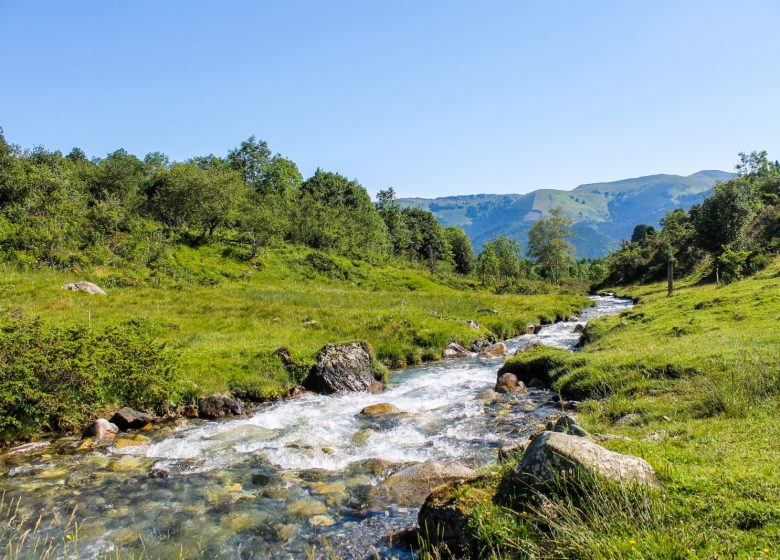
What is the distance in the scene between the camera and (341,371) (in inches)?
814

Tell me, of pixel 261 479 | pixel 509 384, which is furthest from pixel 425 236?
pixel 261 479

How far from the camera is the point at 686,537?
547cm

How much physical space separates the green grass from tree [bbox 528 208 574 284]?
83109 mm

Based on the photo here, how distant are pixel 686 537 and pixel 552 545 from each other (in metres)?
1.54

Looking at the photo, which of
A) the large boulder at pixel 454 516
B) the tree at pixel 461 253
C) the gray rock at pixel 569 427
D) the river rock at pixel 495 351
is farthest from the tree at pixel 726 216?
the large boulder at pixel 454 516

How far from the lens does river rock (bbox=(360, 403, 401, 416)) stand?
55.2ft

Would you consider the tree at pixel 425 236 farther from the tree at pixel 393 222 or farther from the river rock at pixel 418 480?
the river rock at pixel 418 480

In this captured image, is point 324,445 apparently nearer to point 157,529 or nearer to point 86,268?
point 157,529

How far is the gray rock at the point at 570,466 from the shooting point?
6.67 meters

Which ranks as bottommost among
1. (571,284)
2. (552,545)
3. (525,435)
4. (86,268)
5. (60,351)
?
(571,284)

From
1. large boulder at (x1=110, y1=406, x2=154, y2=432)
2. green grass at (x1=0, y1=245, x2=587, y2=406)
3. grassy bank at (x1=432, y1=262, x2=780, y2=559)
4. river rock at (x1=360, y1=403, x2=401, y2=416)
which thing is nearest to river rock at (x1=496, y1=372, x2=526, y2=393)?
grassy bank at (x1=432, y1=262, x2=780, y2=559)

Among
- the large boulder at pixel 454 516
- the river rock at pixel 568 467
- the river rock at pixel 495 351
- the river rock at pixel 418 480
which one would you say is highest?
the river rock at pixel 568 467

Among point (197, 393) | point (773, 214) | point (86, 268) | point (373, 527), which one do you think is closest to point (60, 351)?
point (197, 393)

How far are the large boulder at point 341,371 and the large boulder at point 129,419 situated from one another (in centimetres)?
687
